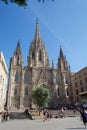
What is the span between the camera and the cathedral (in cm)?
5072

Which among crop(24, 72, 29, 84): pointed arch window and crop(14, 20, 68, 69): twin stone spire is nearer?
crop(24, 72, 29, 84): pointed arch window

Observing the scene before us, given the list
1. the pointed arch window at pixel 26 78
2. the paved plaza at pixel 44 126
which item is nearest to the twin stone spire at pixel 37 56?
the pointed arch window at pixel 26 78

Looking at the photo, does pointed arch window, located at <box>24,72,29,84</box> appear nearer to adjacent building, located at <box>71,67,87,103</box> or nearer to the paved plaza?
adjacent building, located at <box>71,67,87,103</box>

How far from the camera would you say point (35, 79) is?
5478 cm

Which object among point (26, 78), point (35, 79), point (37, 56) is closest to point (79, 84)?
point (35, 79)

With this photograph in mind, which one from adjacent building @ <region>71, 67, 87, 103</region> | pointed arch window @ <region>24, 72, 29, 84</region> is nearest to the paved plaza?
adjacent building @ <region>71, 67, 87, 103</region>

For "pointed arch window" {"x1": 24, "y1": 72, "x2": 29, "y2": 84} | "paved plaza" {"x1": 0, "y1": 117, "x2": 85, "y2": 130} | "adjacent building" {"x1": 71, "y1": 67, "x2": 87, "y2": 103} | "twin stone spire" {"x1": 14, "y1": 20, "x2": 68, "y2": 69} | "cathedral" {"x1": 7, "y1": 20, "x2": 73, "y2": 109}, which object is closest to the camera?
"paved plaza" {"x1": 0, "y1": 117, "x2": 85, "y2": 130}

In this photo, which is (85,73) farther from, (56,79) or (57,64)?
(57,64)

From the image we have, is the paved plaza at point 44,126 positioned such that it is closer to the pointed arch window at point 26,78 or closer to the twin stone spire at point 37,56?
the pointed arch window at point 26,78

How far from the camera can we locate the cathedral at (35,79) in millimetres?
50719

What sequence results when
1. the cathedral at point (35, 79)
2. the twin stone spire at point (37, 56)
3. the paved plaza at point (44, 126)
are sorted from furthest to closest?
the twin stone spire at point (37, 56) → the cathedral at point (35, 79) → the paved plaza at point (44, 126)

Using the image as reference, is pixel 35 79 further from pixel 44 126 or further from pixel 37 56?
pixel 44 126

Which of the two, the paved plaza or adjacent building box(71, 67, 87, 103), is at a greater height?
adjacent building box(71, 67, 87, 103)

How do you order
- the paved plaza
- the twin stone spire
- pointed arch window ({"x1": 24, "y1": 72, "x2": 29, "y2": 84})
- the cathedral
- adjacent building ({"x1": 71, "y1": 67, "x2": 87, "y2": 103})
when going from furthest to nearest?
the twin stone spire < pointed arch window ({"x1": 24, "y1": 72, "x2": 29, "y2": 84}) < the cathedral < adjacent building ({"x1": 71, "y1": 67, "x2": 87, "y2": 103}) < the paved plaza
